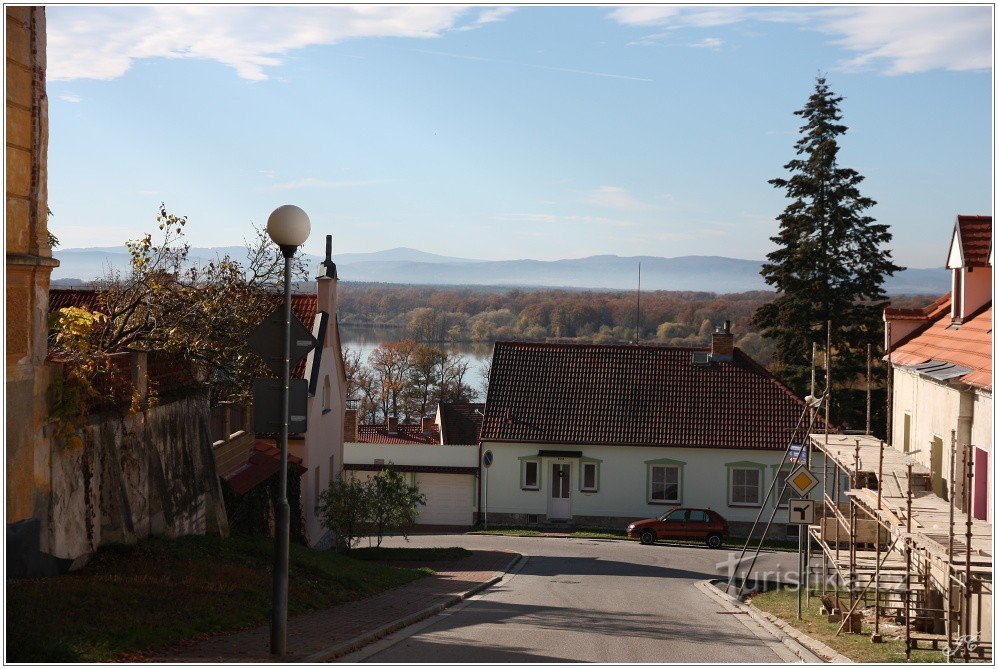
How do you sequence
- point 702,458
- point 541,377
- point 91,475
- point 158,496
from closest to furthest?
point 91,475, point 158,496, point 702,458, point 541,377

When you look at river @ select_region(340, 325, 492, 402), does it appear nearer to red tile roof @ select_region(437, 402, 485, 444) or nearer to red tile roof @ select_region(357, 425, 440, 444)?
red tile roof @ select_region(437, 402, 485, 444)

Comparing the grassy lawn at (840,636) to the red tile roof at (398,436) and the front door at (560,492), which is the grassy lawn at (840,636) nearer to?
the front door at (560,492)

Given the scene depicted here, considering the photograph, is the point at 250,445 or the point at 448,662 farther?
the point at 250,445

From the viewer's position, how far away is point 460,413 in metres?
56.7

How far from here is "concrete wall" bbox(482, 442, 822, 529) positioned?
39.2 meters

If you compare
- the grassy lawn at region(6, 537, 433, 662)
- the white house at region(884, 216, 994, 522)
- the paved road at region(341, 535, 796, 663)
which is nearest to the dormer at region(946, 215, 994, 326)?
the white house at region(884, 216, 994, 522)

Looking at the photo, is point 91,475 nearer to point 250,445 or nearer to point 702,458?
point 250,445

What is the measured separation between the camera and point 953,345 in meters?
18.1

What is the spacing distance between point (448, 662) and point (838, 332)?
35.2 meters

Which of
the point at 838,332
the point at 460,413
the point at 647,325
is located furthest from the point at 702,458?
the point at 647,325

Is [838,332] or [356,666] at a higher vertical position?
[838,332]

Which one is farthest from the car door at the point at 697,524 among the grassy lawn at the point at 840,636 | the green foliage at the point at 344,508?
the green foliage at the point at 344,508

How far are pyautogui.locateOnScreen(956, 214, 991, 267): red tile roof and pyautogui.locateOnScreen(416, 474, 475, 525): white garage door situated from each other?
2476 centimetres

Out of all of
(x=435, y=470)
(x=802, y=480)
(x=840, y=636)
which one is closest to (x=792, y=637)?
(x=840, y=636)
